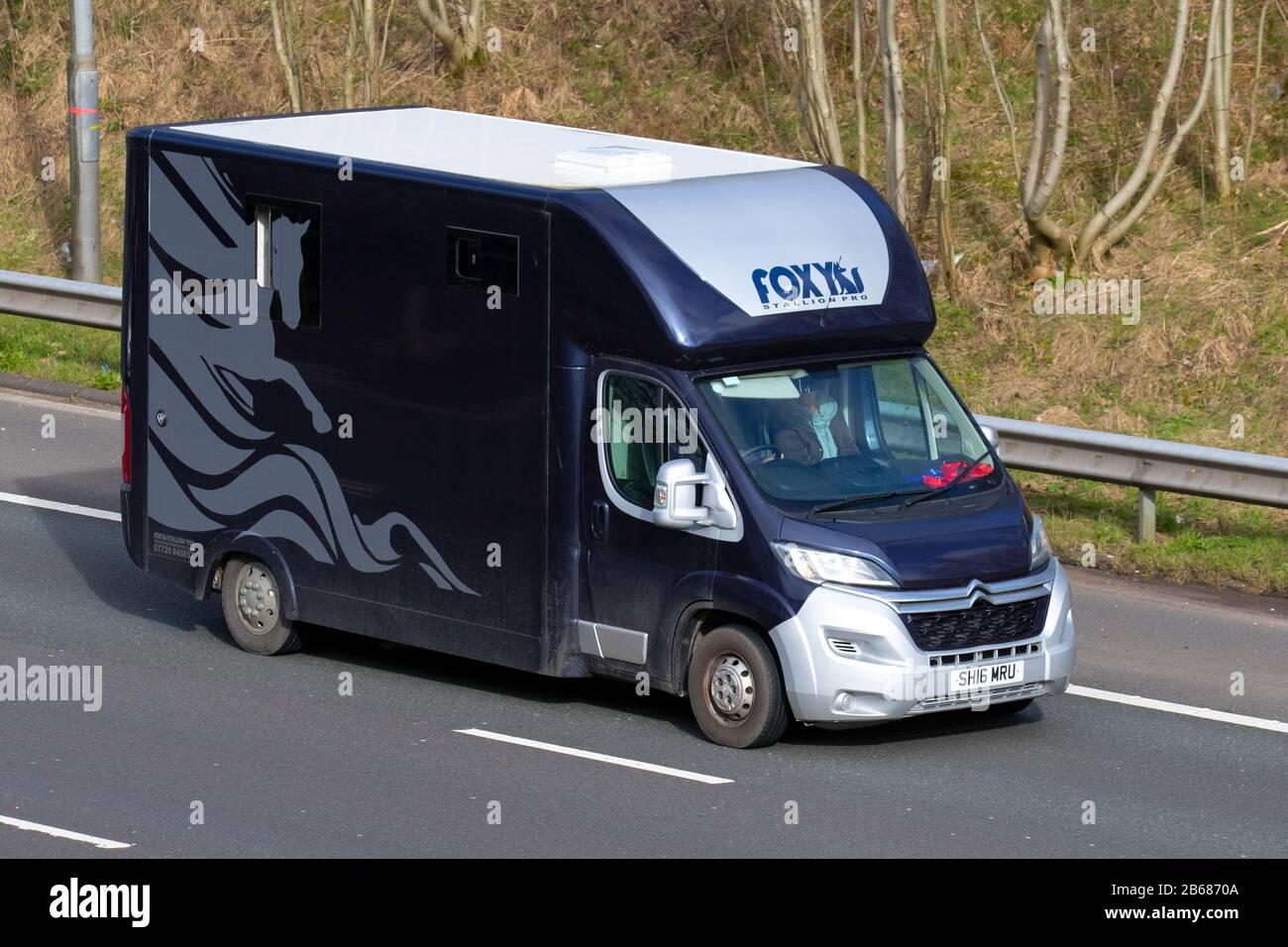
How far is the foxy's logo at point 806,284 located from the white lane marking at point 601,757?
7.53 feet

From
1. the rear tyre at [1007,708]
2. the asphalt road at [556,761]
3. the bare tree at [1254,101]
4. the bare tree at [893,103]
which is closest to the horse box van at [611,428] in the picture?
the asphalt road at [556,761]

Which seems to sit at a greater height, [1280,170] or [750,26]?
[750,26]

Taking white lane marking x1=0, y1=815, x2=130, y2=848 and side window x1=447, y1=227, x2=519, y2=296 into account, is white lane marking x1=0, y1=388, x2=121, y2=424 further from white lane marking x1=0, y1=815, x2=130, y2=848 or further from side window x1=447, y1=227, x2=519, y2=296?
white lane marking x1=0, y1=815, x2=130, y2=848

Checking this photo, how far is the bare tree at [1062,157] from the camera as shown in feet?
63.4

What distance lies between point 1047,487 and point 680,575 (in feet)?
21.1

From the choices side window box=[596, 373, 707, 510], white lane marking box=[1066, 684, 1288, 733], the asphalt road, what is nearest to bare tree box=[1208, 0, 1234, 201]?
the asphalt road

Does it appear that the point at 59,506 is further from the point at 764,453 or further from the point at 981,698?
the point at 981,698

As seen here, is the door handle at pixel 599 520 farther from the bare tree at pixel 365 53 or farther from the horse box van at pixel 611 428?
the bare tree at pixel 365 53

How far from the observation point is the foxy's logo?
1084cm

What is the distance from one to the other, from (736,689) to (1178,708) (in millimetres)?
2662

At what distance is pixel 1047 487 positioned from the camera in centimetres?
1664

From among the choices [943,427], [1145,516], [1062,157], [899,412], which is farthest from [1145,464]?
[1062,157]
